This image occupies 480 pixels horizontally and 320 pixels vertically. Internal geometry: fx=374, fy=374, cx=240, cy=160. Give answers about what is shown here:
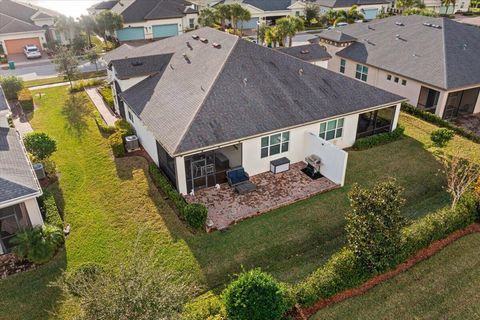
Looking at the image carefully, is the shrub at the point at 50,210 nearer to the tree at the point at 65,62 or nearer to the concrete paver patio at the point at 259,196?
the concrete paver patio at the point at 259,196

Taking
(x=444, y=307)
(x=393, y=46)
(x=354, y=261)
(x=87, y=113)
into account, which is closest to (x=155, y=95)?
(x=87, y=113)

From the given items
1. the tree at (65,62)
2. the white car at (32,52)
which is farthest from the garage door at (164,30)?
the tree at (65,62)

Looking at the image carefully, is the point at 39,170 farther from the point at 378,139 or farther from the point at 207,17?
the point at 207,17

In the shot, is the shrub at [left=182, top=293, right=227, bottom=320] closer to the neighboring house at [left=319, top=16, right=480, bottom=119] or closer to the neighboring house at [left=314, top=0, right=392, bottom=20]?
the neighboring house at [left=319, top=16, right=480, bottom=119]

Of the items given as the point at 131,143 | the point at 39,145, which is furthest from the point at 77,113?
the point at 39,145

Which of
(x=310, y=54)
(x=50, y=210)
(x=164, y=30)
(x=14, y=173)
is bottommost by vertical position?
(x=50, y=210)

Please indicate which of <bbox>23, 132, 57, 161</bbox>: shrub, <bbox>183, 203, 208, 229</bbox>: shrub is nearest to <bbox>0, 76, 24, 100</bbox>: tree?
<bbox>23, 132, 57, 161</bbox>: shrub

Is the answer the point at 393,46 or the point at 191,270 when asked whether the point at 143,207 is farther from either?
the point at 393,46
